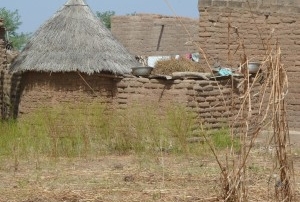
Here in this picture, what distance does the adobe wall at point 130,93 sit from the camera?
1081 centimetres

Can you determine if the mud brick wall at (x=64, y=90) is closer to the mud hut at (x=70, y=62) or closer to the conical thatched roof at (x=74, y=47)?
the mud hut at (x=70, y=62)

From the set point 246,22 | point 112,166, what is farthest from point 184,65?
point 112,166

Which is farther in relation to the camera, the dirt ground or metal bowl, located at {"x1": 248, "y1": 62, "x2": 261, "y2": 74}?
metal bowl, located at {"x1": 248, "y1": 62, "x2": 261, "y2": 74}

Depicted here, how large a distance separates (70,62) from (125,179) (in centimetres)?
527

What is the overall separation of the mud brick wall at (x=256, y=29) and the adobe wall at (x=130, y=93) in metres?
1.41

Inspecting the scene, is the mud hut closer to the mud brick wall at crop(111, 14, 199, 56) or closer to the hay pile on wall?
the hay pile on wall

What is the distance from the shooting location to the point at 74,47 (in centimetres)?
1237

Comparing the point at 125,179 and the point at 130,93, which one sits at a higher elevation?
the point at 130,93

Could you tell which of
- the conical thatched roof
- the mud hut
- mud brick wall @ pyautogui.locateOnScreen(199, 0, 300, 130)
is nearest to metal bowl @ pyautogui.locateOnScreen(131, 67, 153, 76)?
the mud hut

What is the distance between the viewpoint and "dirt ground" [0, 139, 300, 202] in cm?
612

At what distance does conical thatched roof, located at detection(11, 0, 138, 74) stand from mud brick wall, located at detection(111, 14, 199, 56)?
733cm

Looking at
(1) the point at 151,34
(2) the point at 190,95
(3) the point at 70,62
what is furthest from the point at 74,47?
(1) the point at 151,34

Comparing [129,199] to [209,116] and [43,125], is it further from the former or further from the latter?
[209,116]

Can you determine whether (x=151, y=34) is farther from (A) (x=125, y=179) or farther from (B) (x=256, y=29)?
(A) (x=125, y=179)
